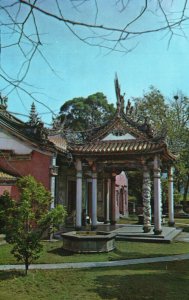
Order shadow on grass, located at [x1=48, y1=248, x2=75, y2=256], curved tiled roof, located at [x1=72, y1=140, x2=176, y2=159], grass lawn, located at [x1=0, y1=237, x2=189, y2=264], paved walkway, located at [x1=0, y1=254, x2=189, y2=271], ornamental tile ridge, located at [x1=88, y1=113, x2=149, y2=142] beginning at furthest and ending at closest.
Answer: ornamental tile ridge, located at [x1=88, y1=113, x2=149, y2=142], curved tiled roof, located at [x1=72, y1=140, x2=176, y2=159], shadow on grass, located at [x1=48, y1=248, x2=75, y2=256], grass lawn, located at [x1=0, y1=237, x2=189, y2=264], paved walkway, located at [x1=0, y1=254, x2=189, y2=271]

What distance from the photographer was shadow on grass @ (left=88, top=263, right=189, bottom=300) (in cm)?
701

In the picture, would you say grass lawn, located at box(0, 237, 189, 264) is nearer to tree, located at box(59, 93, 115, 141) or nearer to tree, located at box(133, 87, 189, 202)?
tree, located at box(133, 87, 189, 202)

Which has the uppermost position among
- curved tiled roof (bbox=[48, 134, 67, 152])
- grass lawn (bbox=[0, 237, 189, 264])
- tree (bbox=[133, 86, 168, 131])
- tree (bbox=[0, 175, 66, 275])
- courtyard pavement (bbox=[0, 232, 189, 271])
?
tree (bbox=[133, 86, 168, 131])

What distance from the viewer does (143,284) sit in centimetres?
777

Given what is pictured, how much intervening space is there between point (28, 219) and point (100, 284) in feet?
7.59

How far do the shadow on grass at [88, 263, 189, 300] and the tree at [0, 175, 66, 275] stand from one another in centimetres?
171

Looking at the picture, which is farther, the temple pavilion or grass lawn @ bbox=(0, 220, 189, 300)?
the temple pavilion

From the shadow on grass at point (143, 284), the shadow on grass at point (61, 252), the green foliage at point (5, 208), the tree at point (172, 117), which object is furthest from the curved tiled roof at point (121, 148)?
the tree at point (172, 117)

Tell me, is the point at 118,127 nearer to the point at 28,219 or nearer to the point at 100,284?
the point at 28,219

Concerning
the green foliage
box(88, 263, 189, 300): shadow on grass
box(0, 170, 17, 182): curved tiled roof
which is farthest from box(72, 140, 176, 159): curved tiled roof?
the green foliage

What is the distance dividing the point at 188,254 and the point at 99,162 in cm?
682

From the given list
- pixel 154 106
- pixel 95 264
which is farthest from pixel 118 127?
pixel 154 106

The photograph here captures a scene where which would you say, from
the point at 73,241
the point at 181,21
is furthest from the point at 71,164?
the point at 181,21

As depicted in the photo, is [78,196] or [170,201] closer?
[78,196]
